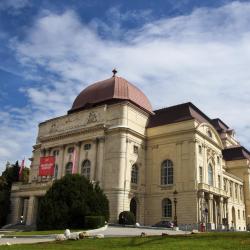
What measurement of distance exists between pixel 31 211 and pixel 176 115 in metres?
24.1

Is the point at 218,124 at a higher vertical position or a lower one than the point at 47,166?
higher

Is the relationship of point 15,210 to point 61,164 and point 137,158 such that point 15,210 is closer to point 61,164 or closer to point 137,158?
point 61,164

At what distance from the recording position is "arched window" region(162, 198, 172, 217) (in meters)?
49.5

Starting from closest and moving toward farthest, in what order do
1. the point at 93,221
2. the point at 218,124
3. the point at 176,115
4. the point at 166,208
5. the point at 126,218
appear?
the point at 93,221 < the point at 126,218 < the point at 166,208 < the point at 176,115 < the point at 218,124

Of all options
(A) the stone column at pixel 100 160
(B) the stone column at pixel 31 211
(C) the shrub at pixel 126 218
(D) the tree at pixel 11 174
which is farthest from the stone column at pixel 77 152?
(D) the tree at pixel 11 174

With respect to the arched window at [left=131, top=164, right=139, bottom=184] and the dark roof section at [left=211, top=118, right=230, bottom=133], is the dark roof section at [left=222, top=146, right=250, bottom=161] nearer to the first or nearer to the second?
the dark roof section at [left=211, top=118, right=230, bottom=133]

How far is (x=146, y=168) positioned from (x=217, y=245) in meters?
37.3

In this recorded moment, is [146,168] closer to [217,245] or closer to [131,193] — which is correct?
[131,193]

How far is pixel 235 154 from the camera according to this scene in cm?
7131

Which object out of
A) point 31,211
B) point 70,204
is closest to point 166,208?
point 70,204

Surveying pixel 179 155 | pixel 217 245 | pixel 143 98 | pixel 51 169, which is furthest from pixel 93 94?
pixel 217 245

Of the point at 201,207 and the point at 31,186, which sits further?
the point at 31,186

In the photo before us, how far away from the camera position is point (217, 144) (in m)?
57.0

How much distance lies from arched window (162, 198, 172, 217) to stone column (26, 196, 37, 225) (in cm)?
1742
